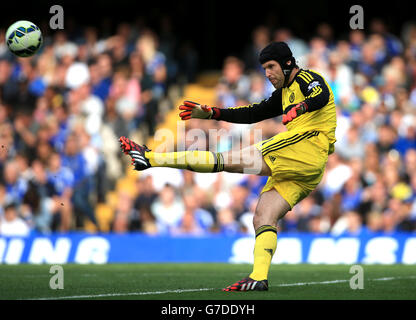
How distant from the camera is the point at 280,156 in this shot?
869 centimetres

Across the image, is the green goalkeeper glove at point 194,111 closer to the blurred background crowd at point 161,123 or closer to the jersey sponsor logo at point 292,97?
the jersey sponsor logo at point 292,97

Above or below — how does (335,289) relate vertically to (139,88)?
below

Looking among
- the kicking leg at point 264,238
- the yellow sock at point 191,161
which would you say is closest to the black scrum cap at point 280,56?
the yellow sock at point 191,161

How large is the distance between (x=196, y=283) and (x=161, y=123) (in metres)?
10.4

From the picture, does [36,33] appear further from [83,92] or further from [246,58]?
[246,58]

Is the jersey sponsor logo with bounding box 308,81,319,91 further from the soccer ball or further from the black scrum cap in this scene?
the soccer ball

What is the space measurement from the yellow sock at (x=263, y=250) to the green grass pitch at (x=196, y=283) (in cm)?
24

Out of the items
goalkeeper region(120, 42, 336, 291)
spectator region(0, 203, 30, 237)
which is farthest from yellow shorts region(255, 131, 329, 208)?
spectator region(0, 203, 30, 237)

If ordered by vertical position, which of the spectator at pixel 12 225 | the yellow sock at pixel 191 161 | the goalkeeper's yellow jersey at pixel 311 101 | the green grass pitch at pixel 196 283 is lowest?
the green grass pitch at pixel 196 283

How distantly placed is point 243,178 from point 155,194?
6.13 feet

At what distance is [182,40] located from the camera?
23297 millimetres

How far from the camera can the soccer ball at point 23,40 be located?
11281 millimetres
